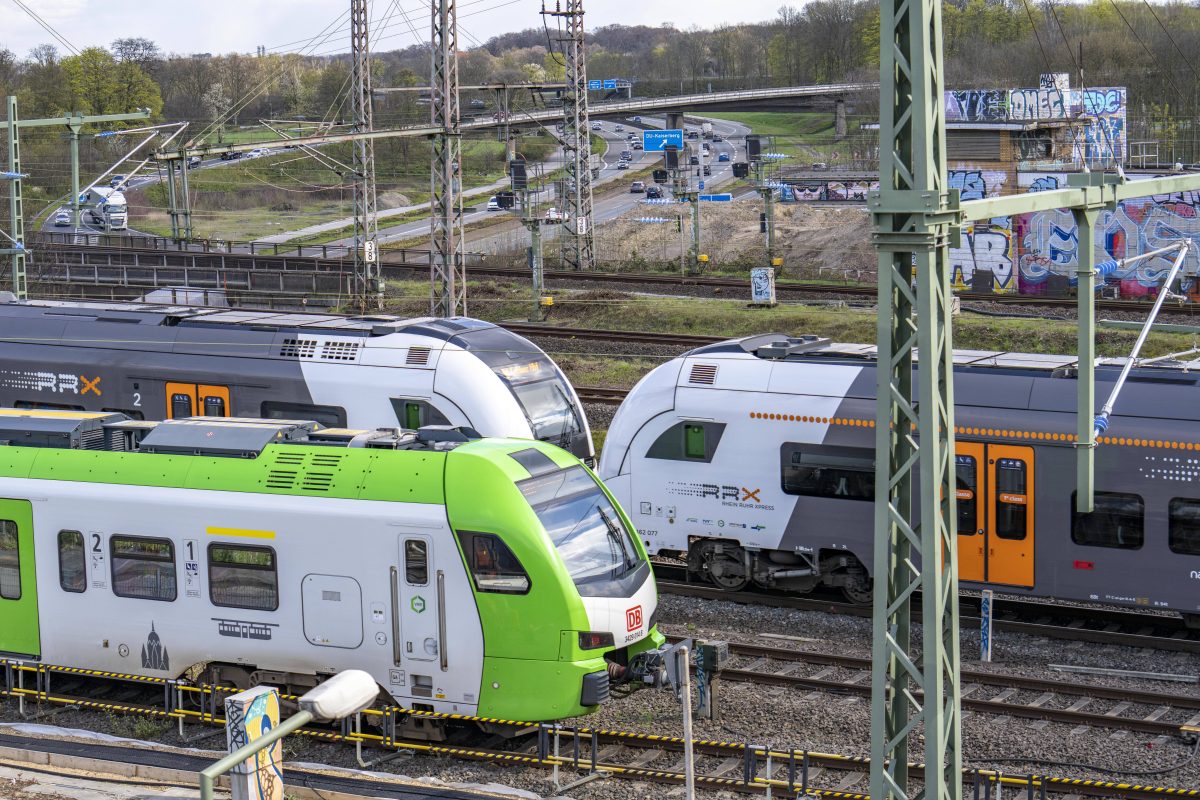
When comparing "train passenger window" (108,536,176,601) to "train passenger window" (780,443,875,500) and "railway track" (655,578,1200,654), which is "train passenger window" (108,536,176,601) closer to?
"railway track" (655,578,1200,654)

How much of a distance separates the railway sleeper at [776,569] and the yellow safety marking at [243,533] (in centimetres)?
736

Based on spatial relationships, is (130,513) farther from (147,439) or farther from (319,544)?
(319,544)

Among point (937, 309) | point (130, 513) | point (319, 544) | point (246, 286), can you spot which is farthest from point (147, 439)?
point (246, 286)

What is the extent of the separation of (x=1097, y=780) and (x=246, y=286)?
4219cm

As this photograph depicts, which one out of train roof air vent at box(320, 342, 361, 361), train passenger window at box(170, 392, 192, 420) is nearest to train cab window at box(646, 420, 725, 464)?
train roof air vent at box(320, 342, 361, 361)

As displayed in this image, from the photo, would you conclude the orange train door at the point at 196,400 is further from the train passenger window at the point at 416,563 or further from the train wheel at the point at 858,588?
the train wheel at the point at 858,588

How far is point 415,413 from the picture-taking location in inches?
789

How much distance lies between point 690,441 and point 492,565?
6539 mm

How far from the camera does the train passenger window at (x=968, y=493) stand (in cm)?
1772

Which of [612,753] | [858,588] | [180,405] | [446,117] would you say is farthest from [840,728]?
[446,117]

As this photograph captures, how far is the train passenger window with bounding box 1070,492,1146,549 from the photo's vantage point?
667 inches

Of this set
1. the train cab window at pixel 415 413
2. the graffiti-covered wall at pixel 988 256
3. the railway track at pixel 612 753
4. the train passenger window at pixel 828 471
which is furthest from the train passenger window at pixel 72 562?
the graffiti-covered wall at pixel 988 256

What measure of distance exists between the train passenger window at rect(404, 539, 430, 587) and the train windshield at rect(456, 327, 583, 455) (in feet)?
20.6

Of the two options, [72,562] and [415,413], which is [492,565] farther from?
[415,413]
